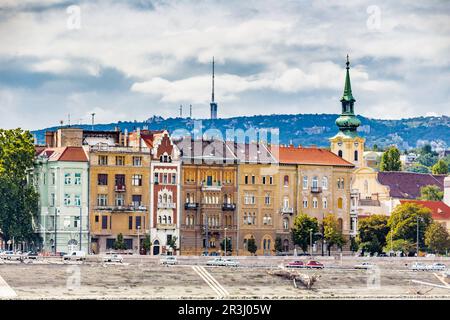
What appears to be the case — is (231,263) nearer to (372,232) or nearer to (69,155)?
(69,155)

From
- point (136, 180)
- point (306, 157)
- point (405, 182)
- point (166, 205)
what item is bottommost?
point (166, 205)

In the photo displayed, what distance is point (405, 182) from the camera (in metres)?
102

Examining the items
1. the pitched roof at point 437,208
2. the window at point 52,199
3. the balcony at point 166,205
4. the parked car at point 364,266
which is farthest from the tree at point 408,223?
the window at point 52,199

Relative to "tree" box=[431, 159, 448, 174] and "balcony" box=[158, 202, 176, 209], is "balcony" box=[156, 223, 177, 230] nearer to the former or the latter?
"balcony" box=[158, 202, 176, 209]

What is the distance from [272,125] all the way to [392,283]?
1976 centimetres

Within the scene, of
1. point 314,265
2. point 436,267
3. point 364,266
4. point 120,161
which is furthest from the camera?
point 120,161

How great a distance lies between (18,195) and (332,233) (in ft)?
47.4

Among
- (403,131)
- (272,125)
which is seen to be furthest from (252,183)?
(403,131)

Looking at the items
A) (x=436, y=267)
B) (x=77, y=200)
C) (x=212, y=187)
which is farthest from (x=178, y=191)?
(x=436, y=267)

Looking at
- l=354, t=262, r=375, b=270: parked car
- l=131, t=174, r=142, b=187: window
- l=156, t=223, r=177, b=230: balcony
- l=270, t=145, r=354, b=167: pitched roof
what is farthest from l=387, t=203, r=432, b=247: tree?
l=131, t=174, r=142, b=187: window

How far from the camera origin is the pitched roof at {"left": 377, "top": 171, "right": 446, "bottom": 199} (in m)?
99.7

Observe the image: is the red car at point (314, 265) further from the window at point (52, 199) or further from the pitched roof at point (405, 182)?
the pitched roof at point (405, 182)

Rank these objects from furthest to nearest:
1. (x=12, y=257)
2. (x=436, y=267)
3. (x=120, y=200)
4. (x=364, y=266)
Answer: (x=120, y=200)
(x=436, y=267)
(x=364, y=266)
(x=12, y=257)

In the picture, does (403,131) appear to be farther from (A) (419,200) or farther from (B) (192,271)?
(B) (192,271)
